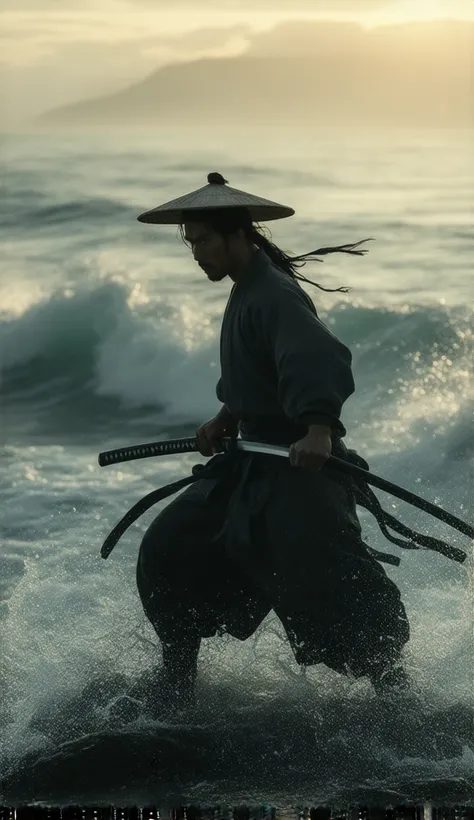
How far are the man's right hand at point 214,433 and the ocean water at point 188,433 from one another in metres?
0.53

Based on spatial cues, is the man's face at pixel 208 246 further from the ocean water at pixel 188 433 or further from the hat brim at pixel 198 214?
the ocean water at pixel 188 433

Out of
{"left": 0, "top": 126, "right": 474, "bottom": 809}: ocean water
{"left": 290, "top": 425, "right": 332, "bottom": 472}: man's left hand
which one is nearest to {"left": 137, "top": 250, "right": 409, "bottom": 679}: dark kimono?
{"left": 290, "top": 425, "right": 332, "bottom": 472}: man's left hand

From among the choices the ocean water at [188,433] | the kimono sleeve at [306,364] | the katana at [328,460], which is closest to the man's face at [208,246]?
the kimono sleeve at [306,364]

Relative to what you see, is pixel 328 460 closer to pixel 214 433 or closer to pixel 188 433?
pixel 214 433

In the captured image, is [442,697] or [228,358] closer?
[228,358]

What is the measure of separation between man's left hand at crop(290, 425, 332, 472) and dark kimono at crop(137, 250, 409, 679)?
0.37 ft

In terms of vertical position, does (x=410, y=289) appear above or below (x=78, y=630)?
above

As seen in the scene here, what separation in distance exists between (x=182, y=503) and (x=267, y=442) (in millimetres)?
290

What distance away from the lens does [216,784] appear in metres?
3.90

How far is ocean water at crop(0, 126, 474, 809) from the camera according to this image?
3.95 meters

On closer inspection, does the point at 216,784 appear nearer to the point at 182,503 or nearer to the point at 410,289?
the point at 182,503

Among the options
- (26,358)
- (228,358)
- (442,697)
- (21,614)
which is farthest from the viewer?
(26,358)

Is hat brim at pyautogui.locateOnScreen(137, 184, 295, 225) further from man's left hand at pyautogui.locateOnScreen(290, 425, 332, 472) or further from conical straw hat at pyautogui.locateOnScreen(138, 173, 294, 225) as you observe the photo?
man's left hand at pyautogui.locateOnScreen(290, 425, 332, 472)

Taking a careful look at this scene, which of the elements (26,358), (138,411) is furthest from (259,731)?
(26,358)
